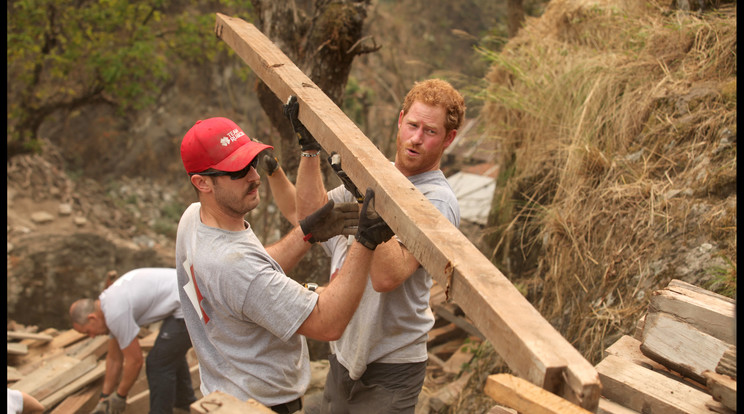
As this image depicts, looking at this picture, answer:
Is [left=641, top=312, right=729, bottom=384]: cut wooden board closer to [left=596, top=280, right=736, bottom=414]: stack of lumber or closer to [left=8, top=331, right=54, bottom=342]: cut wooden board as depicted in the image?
[left=596, top=280, right=736, bottom=414]: stack of lumber

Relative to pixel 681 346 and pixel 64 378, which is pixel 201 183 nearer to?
pixel 681 346

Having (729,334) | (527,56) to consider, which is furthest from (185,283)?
(527,56)

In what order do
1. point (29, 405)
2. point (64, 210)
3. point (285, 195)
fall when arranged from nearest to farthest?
point (285, 195)
point (29, 405)
point (64, 210)

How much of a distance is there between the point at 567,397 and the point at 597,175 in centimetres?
309

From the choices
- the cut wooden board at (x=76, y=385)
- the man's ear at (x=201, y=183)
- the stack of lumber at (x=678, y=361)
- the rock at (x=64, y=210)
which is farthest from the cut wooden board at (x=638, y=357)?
the rock at (x=64, y=210)

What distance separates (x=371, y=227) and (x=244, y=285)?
1.66ft

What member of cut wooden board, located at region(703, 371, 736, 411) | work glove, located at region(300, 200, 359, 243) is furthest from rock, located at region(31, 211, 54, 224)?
Answer: cut wooden board, located at region(703, 371, 736, 411)

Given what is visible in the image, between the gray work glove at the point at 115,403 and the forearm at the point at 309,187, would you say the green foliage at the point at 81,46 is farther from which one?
the forearm at the point at 309,187

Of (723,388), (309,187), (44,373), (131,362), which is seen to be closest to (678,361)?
(723,388)

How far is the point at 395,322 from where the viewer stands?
2.40 m

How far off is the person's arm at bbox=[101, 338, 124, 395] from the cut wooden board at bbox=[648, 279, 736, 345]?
4080 millimetres

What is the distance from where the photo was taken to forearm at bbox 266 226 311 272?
246 centimetres

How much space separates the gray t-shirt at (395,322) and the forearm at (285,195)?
0.66 m

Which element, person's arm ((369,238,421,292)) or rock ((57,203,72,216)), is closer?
person's arm ((369,238,421,292))
